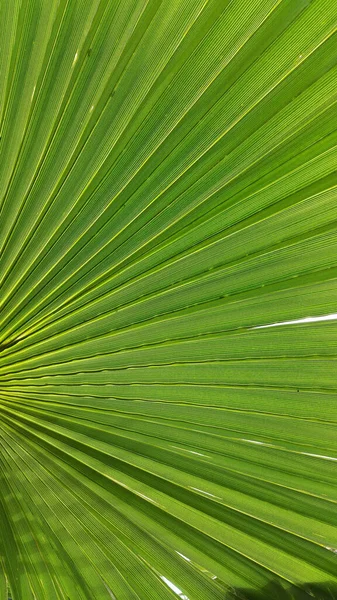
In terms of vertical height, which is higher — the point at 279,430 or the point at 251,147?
the point at 251,147

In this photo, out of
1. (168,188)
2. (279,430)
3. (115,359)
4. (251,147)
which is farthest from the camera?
(115,359)

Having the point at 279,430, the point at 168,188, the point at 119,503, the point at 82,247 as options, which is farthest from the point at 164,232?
the point at 119,503

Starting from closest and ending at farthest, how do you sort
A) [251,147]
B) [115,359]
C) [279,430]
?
1. [251,147]
2. [279,430]
3. [115,359]

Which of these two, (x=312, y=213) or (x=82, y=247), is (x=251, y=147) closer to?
(x=312, y=213)

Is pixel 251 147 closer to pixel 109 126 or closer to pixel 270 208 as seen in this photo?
pixel 270 208

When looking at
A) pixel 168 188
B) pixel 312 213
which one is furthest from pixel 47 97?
pixel 312 213

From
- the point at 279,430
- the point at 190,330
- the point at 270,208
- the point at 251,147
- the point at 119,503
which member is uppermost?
the point at 251,147

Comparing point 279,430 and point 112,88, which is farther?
point 279,430
